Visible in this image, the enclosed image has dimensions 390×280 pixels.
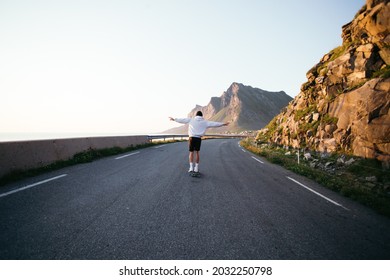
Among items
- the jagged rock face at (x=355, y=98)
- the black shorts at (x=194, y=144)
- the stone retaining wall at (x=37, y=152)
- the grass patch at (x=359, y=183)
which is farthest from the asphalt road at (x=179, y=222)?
the jagged rock face at (x=355, y=98)

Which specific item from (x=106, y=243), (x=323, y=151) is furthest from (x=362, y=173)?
(x=106, y=243)

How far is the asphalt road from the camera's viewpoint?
8.52ft

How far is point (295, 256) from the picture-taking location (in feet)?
8.50

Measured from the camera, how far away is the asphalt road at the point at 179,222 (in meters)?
2.60

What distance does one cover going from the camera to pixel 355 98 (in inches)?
481

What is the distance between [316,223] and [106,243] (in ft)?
12.0

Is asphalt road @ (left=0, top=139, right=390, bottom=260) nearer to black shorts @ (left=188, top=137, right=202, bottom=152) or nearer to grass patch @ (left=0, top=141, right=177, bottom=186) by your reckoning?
grass patch @ (left=0, top=141, right=177, bottom=186)

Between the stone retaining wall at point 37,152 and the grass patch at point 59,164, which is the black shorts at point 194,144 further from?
the stone retaining wall at point 37,152

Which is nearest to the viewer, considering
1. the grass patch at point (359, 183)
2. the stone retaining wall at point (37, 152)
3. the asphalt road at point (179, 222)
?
the asphalt road at point (179, 222)

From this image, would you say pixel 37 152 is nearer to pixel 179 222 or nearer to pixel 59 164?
pixel 59 164

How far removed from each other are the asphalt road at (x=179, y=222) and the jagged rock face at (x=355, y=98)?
7004 millimetres

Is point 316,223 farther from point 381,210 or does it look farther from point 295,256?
point 381,210

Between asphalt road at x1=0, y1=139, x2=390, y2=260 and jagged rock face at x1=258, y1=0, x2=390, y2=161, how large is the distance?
700cm

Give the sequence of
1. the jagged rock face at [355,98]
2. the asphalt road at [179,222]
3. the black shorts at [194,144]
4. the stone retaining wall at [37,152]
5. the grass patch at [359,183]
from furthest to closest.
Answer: the jagged rock face at [355,98] < the black shorts at [194,144] < the stone retaining wall at [37,152] < the grass patch at [359,183] < the asphalt road at [179,222]
